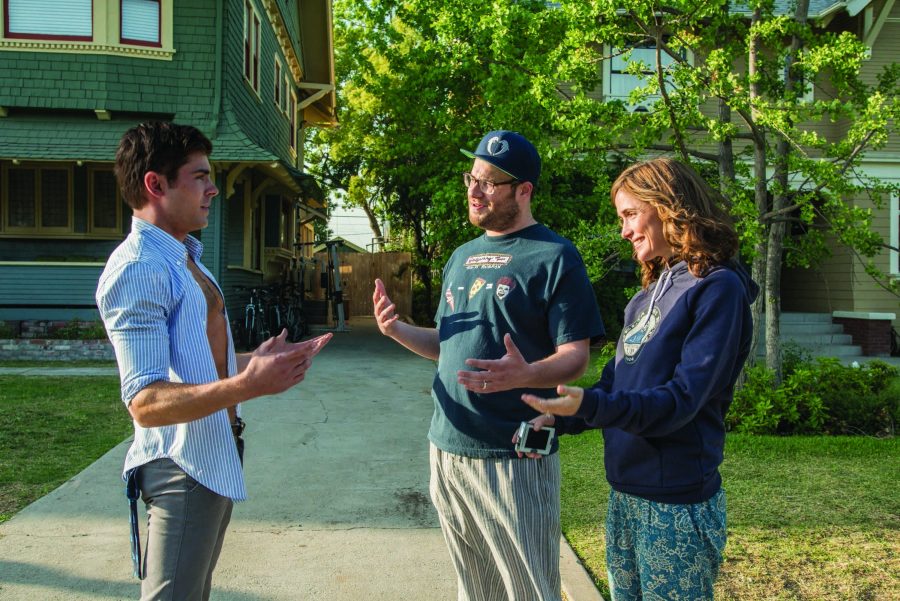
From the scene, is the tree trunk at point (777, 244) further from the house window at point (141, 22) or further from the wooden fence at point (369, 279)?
the wooden fence at point (369, 279)

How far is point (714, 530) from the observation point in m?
2.16

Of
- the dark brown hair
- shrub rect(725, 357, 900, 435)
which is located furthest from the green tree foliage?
the dark brown hair

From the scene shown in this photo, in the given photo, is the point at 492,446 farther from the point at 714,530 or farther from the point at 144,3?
the point at 144,3

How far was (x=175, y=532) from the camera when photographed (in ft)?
6.99

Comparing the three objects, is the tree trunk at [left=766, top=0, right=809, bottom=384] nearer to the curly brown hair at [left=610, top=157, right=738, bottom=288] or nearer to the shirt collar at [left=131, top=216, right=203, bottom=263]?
the curly brown hair at [left=610, top=157, right=738, bottom=288]

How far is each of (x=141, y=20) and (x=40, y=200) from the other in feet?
12.7

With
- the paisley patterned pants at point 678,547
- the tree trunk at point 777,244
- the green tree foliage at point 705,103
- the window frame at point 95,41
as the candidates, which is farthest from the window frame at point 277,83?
the paisley patterned pants at point 678,547

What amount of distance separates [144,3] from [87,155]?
2819 millimetres

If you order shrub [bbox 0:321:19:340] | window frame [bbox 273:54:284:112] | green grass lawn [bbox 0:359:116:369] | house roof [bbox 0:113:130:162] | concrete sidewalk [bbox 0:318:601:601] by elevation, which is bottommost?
concrete sidewalk [bbox 0:318:601:601]

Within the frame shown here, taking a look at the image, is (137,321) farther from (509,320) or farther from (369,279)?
(369,279)

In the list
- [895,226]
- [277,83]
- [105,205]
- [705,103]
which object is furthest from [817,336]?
[105,205]

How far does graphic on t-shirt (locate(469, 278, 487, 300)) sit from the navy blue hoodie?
1.80ft

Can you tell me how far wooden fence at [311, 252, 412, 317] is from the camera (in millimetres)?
22844

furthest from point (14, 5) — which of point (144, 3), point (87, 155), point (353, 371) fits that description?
point (353, 371)
